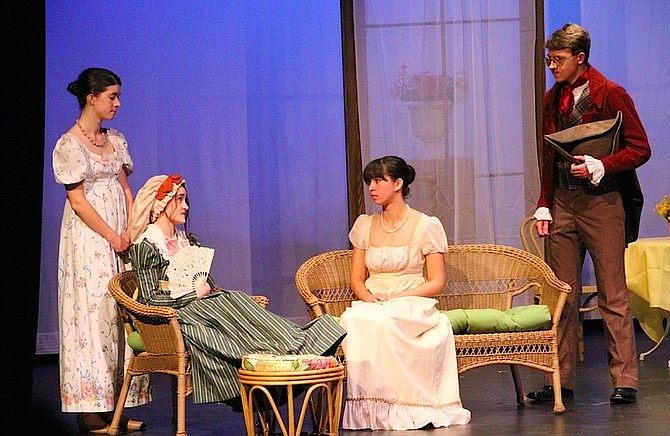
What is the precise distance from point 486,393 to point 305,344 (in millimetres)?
1503

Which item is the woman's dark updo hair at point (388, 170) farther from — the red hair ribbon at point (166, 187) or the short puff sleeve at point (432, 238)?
the red hair ribbon at point (166, 187)

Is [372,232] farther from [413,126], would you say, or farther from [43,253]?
[43,253]

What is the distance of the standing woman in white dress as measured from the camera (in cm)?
457

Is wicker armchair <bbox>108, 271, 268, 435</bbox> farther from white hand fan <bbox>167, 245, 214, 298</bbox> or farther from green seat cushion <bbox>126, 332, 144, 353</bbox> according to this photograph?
white hand fan <bbox>167, 245, 214, 298</bbox>

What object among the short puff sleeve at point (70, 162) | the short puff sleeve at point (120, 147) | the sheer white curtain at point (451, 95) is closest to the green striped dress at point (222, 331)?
the short puff sleeve at point (70, 162)

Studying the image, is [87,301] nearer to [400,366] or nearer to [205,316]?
[205,316]

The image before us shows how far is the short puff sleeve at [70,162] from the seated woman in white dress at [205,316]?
28 centimetres

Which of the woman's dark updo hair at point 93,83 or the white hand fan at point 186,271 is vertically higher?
the woman's dark updo hair at point 93,83

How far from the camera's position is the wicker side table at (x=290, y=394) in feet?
12.3

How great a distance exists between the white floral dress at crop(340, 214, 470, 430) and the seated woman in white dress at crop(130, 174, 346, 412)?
21 centimetres

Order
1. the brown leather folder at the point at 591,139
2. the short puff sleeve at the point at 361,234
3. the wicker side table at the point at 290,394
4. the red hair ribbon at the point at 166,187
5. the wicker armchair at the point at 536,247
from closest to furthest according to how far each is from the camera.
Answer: the wicker side table at the point at 290,394 → the red hair ribbon at the point at 166,187 → the brown leather folder at the point at 591,139 → the short puff sleeve at the point at 361,234 → the wicker armchair at the point at 536,247

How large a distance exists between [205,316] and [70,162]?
932mm

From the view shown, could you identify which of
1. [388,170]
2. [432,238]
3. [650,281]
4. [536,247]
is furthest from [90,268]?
[650,281]

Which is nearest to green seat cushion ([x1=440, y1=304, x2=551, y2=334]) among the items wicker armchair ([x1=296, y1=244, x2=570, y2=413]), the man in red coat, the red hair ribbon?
wicker armchair ([x1=296, y1=244, x2=570, y2=413])
